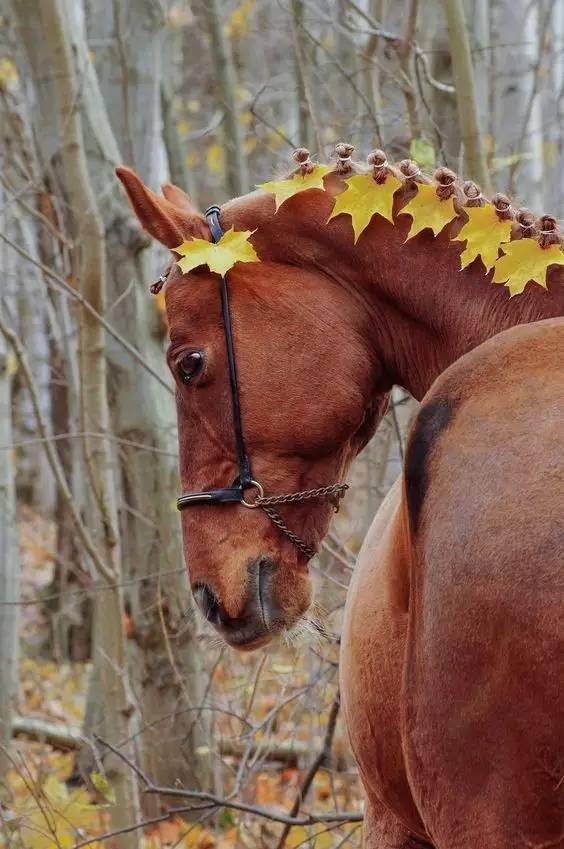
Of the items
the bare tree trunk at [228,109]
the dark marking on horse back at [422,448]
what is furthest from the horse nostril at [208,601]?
the bare tree trunk at [228,109]

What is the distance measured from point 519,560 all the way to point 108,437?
2.71 meters

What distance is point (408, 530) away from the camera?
2.07 metres

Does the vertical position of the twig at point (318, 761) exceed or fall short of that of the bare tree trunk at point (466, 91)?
it falls short

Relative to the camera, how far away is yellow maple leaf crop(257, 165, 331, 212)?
2523 millimetres

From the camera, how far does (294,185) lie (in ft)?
8.36

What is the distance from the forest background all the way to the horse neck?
14.9 inches

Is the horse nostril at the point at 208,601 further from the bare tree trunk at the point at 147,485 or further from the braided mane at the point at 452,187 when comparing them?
the bare tree trunk at the point at 147,485

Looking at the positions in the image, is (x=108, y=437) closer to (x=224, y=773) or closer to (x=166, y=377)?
(x=166, y=377)

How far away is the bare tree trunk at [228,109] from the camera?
29.0ft

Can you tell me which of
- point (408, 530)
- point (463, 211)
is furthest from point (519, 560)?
point (463, 211)

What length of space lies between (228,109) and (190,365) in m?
6.89

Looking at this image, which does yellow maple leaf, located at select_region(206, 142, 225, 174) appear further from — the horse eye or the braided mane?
the horse eye

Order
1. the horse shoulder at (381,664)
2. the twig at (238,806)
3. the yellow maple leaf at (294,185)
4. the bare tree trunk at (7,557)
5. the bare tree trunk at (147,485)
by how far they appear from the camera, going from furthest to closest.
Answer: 1. the bare tree trunk at (7,557)
2. the bare tree trunk at (147,485)
3. the twig at (238,806)
4. the yellow maple leaf at (294,185)
5. the horse shoulder at (381,664)

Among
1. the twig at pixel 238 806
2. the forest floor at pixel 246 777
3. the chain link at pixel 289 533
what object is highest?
the chain link at pixel 289 533
